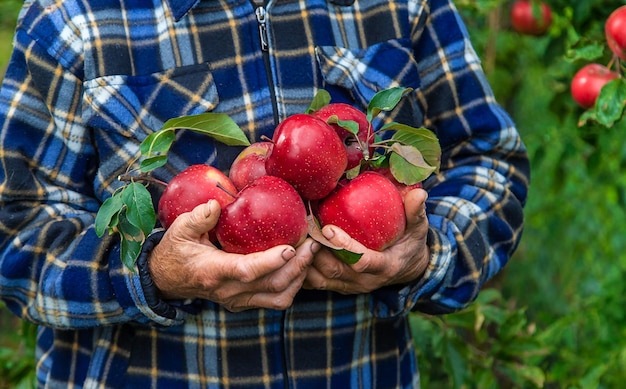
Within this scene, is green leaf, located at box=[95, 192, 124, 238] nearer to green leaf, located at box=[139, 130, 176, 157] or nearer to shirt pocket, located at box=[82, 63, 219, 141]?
green leaf, located at box=[139, 130, 176, 157]

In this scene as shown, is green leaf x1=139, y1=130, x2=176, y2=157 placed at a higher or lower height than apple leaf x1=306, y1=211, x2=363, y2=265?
higher

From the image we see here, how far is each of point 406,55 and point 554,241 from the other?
100 inches

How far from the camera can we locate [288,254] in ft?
3.89

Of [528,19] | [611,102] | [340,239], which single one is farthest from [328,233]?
[528,19]

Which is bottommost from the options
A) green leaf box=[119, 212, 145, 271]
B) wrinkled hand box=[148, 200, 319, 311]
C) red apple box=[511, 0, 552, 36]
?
red apple box=[511, 0, 552, 36]

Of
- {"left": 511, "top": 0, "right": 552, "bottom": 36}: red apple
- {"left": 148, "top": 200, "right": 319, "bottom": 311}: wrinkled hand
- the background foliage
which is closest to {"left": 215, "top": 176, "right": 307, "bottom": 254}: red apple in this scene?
{"left": 148, "top": 200, "right": 319, "bottom": 311}: wrinkled hand

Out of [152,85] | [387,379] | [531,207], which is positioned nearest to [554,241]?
[531,207]

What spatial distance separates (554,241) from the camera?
153 inches

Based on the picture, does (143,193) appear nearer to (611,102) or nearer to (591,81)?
(611,102)

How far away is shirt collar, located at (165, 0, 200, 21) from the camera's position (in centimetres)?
147

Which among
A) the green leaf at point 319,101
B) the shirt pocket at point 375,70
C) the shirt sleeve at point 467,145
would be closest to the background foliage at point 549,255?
the shirt sleeve at point 467,145

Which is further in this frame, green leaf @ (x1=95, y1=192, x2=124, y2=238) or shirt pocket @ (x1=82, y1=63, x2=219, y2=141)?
shirt pocket @ (x1=82, y1=63, x2=219, y2=141)

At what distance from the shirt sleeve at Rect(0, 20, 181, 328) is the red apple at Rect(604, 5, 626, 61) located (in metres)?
1.14

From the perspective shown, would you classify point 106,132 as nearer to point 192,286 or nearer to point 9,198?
point 9,198
